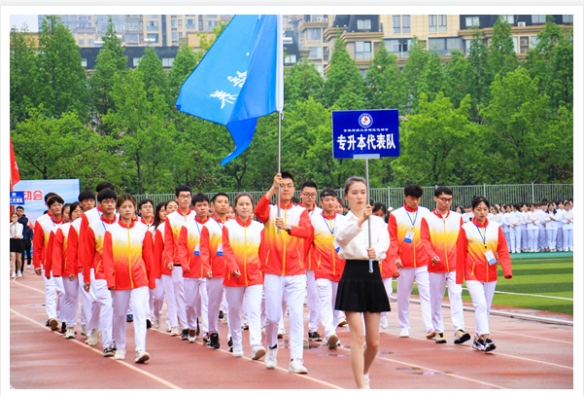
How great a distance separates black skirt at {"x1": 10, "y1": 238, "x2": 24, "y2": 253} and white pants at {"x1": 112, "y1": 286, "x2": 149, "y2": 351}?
19481mm

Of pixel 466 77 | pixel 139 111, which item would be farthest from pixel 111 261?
pixel 466 77

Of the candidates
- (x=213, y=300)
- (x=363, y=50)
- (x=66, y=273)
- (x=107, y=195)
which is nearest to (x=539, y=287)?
(x=213, y=300)

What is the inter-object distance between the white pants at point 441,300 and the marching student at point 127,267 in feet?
13.2

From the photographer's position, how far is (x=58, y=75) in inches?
2234

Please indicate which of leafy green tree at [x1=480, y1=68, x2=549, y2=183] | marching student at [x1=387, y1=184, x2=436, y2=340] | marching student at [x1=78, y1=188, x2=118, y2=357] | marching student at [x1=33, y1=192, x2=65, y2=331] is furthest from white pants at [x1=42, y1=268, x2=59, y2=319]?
leafy green tree at [x1=480, y1=68, x2=549, y2=183]

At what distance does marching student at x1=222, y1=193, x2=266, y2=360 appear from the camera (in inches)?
461

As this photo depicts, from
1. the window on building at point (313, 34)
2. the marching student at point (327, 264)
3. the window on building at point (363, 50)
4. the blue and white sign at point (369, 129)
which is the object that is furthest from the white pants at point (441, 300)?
the window on building at point (313, 34)

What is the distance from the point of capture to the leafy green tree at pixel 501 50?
5875 centimetres

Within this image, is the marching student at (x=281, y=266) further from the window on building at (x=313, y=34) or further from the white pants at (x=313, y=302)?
the window on building at (x=313, y=34)

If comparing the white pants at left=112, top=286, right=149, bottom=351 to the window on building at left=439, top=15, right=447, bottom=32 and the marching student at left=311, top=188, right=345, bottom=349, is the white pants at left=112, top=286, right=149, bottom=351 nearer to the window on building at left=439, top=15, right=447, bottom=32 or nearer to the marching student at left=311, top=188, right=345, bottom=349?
the marching student at left=311, top=188, right=345, bottom=349

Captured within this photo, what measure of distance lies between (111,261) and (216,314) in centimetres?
185

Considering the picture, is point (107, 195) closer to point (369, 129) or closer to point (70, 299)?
point (70, 299)

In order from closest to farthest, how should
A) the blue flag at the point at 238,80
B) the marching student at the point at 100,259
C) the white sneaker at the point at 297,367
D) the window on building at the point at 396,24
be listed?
the white sneaker at the point at 297,367 < the blue flag at the point at 238,80 < the marching student at the point at 100,259 < the window on building at the point at 396,24

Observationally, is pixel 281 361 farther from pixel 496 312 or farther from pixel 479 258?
pixel 496 312
